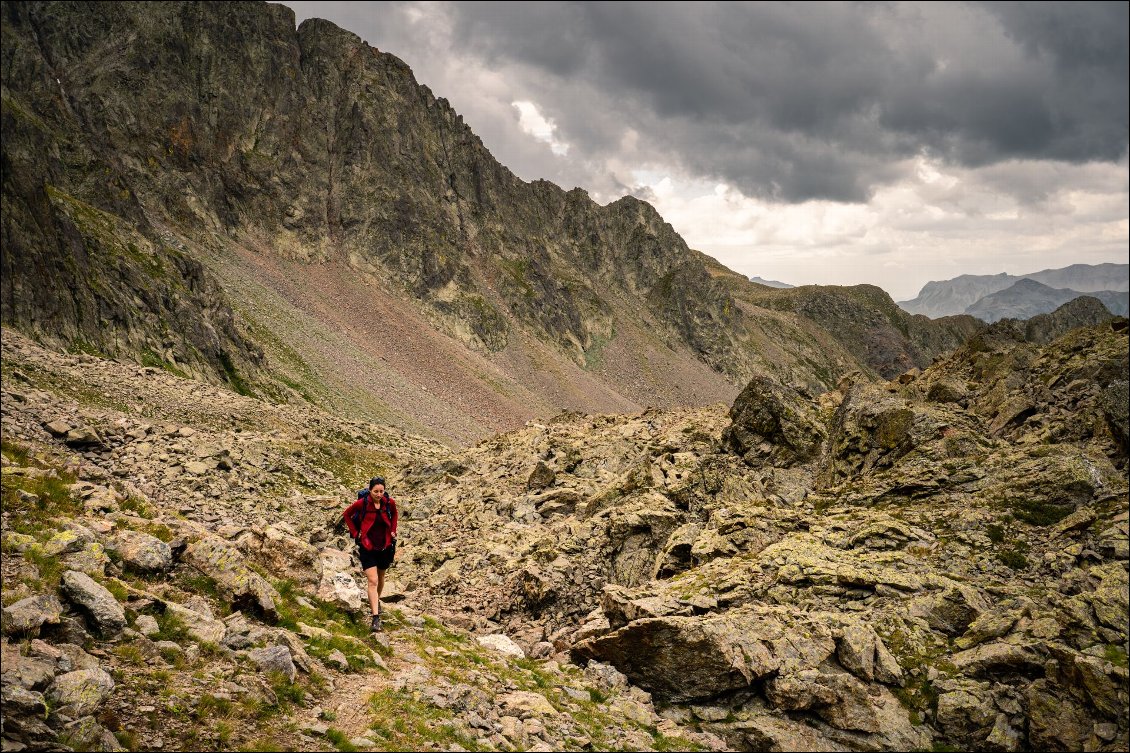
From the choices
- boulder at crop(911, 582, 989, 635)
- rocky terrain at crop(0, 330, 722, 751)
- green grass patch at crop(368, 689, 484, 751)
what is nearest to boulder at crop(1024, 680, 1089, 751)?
boulder at crop(911, 582, 989, 635)

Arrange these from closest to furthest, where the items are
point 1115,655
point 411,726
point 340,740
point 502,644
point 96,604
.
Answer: point 340,740 < point 96,604 < point 411,726 < point 1115,655 < point 502,644

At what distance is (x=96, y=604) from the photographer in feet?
32.7

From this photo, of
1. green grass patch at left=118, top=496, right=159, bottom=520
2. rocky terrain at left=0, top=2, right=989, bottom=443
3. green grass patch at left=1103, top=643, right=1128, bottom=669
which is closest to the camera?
green grass patch at left=1103, top=643, right=1128, bottom=669

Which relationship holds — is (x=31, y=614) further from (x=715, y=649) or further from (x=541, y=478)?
(x=541, y=478)

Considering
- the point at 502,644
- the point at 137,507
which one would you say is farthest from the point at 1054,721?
the point at 137,507

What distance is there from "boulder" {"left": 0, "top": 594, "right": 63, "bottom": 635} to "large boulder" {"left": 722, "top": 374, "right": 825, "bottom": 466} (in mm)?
25802

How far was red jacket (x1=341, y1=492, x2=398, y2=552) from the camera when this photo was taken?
14961 mm

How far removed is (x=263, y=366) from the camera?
7219cm

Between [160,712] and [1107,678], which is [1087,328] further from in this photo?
[160,712]

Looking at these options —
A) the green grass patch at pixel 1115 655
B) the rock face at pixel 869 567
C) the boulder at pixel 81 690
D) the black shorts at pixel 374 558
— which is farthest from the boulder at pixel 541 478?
the boulder at pixel 81 690

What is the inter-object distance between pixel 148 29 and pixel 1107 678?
153 meters

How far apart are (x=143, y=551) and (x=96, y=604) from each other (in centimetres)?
258

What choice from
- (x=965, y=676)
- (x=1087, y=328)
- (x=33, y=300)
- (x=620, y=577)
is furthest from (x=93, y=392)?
(x=1087, y=328)

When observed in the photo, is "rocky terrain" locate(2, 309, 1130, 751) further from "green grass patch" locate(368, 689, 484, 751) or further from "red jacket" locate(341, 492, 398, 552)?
"red jacket" locate(341, 492, 398, 552)
